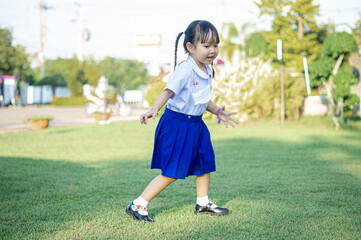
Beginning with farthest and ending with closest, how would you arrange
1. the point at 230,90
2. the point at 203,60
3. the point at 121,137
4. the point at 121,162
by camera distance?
the point at 230,90 < the point at 121,137 < the point at 121,162 < the point at 203,60

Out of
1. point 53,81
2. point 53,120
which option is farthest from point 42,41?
point 53,120

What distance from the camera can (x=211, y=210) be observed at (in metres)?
3.24

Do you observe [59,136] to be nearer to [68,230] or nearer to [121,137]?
[121,137]

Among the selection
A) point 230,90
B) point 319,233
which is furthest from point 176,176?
point 230,90

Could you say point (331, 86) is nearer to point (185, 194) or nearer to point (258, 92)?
point (258, 92)

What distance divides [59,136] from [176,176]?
7640 millimetres

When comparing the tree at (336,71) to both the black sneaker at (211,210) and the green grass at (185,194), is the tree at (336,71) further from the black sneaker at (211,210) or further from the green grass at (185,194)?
the black sneaker at (211,210)

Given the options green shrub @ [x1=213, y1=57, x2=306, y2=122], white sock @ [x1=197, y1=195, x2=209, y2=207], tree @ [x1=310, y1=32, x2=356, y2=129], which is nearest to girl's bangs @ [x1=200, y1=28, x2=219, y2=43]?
white sock @ [x1=197, y1=195, x2=209, y2=207]

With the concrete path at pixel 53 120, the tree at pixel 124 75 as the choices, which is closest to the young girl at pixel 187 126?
the concrete path at pixel 53 120

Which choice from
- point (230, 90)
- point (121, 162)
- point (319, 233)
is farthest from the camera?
point (230, 90)

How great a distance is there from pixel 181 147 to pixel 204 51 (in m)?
0.76

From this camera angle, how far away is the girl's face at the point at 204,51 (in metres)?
3.08

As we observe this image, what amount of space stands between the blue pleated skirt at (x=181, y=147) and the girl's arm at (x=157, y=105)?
0.22 m

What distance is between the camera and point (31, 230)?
280 centimetres
